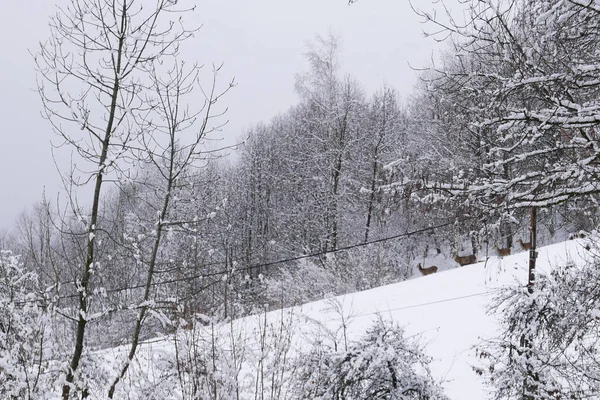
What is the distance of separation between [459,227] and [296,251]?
856 inches

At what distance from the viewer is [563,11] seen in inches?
133

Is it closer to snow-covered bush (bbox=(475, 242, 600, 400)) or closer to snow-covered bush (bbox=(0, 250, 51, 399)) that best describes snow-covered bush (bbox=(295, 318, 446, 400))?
snow-covered bush (bbox=(475, 242, 600, 400))

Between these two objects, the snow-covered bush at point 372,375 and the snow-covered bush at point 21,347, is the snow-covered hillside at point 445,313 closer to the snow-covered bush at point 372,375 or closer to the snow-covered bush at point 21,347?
the snow-covered bush at point 372,375

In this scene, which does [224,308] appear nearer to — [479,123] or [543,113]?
[479,123]

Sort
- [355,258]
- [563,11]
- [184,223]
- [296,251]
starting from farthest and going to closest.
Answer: [296,251]
[355,258]
[184,223]
[563,11]

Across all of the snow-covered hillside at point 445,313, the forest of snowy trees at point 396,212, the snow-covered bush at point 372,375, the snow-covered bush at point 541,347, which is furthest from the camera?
the snow-covered hillside at point 445,313

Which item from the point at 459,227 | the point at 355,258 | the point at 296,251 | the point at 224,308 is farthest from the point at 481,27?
the point at 296,251

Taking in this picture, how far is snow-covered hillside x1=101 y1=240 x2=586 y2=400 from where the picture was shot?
821 cm

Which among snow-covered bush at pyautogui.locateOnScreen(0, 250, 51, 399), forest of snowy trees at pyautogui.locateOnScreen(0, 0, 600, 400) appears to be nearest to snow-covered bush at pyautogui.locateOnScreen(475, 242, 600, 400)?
forest of snowy trees at pyautogui.locateOnScreen(0, 0, 600, 400)

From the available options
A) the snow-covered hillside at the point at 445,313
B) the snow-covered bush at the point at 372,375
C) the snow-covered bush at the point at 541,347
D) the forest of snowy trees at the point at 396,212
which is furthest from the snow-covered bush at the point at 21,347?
the snow-covered bush at the point at 541,347

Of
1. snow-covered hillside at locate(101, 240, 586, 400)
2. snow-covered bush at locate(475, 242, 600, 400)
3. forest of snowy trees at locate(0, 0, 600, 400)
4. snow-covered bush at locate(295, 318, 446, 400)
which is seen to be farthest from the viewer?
snow-covered hillside at locate(101, 240, 586, 400)

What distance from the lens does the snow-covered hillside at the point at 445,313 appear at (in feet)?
26.9

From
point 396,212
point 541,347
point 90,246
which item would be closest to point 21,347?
point 90,246

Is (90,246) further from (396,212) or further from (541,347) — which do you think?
(541,347)
